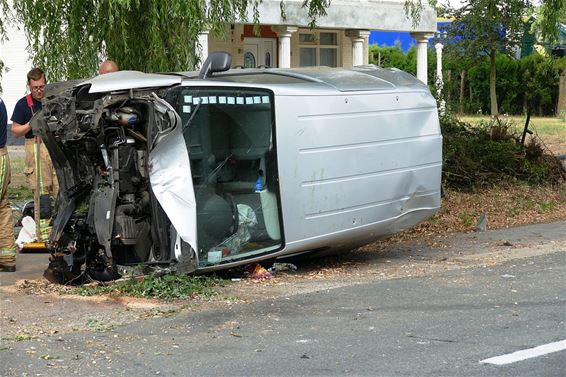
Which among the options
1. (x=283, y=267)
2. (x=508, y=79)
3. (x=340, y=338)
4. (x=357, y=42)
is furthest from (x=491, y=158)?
(x=508, y=79)

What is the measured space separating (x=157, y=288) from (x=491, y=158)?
854cm

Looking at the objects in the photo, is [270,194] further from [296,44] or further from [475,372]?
[296,44]

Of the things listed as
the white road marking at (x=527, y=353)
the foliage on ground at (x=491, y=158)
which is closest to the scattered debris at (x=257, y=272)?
the white road marking at (x=527, y=353)

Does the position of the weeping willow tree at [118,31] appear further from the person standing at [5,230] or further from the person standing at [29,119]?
the person standing at [5,230]

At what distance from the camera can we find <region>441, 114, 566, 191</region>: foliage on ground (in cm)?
1512

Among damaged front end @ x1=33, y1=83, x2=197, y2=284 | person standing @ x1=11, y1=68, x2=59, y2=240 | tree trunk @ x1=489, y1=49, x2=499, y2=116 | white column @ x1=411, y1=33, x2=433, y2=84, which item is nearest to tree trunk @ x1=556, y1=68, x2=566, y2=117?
Answer: tree trunk @ x1=489, y1=49, x2=499, y2=116

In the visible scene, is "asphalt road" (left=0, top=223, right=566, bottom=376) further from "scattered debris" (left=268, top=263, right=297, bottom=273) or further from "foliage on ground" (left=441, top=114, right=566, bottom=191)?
"foliage on ground" (left=441, top=114, right=566, bottom=191)

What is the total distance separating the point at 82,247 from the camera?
347 inches

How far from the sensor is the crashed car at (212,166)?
8.45 meters

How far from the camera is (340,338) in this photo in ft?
22.8

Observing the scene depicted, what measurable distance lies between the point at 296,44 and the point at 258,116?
73.6ft

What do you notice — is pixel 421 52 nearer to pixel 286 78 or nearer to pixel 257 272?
pixel 286 78

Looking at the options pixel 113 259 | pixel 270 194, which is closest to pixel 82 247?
pixel 113 259

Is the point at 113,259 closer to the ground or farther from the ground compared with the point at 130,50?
closer to the ground
